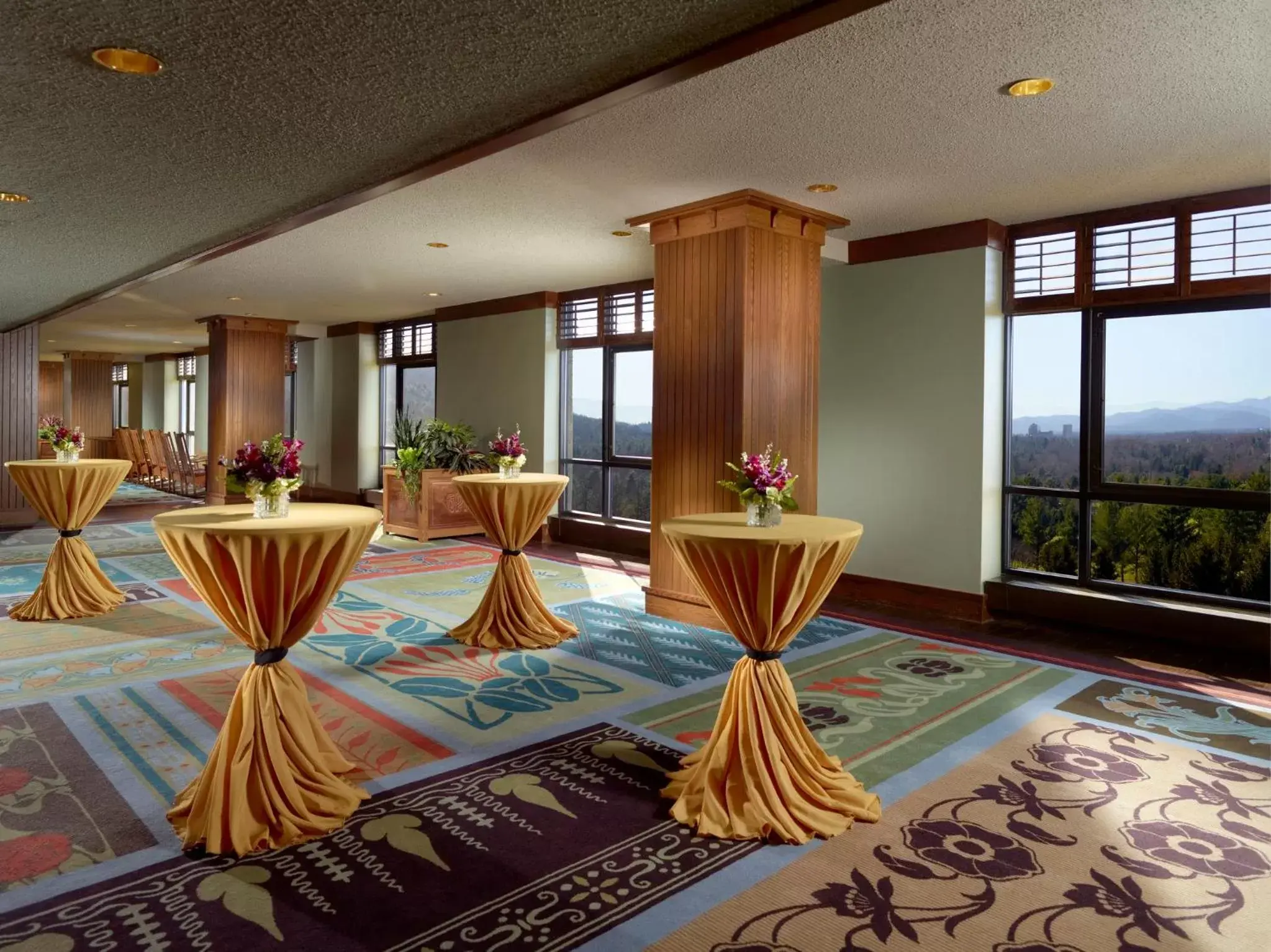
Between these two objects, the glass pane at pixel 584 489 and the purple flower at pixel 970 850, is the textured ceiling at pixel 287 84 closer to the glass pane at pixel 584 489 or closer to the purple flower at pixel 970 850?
the purple flower at pixel 970 850

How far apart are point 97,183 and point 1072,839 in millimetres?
5222

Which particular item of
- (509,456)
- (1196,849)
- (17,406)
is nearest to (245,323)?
(17,406)

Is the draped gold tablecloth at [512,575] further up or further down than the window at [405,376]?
further down

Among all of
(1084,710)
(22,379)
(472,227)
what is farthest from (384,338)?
(1084,710)

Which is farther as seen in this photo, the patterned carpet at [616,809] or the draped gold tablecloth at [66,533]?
the draped gold tablecloth at [66,533]

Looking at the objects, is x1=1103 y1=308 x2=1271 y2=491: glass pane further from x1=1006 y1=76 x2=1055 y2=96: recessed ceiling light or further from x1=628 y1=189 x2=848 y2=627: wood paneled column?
x1=1006 y1=76 x2=1055 y2=96: recessed ceiling light

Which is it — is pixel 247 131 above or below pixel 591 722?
above

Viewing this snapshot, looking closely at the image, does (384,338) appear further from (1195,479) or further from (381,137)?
(1195,479)

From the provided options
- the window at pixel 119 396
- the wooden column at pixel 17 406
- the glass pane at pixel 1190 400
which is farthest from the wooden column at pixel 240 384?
the glass pane at pixel 1190 400

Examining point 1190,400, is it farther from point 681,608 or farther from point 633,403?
point 633,403

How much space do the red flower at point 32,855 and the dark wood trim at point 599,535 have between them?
5.57 m

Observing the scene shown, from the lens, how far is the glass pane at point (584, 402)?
8.52m

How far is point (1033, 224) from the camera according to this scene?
17.8 feet

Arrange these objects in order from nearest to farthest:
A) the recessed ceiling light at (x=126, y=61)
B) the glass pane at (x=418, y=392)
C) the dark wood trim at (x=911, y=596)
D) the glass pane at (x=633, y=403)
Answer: the recessed ceiling light at (x=126, y=61) < the dark wood trim at (x=911, y=596) < the glass pane at (x=633, y=403) < the glass pane at (x=418, y=392)
